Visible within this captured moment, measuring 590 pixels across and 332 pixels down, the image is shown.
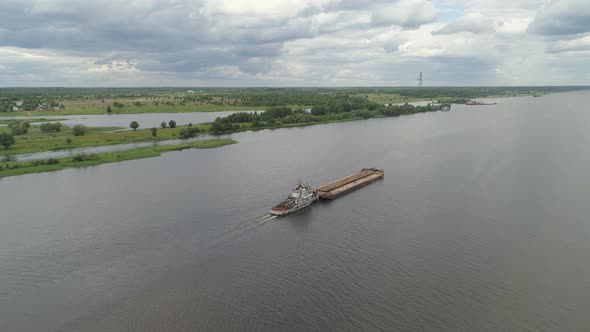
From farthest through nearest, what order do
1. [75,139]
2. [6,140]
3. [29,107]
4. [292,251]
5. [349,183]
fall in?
[29,107] → [75,139] → [6,140] → [349,183] → [292,251]

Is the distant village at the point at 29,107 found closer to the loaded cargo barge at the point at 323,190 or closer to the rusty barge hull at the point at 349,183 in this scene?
the rusty barge hull at the point at 349,183

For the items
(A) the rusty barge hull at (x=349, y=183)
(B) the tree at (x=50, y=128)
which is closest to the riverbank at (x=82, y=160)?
(A) the rusty barge hull at (x=349, y=183)

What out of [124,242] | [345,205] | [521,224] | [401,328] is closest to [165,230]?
[124,242]

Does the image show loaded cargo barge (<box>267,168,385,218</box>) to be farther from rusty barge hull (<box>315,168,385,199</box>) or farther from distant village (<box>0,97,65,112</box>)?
distant village (<box>0,97,65,112</box>)

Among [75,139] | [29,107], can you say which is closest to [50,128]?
[75,139]

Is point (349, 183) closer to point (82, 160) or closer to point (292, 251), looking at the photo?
point (292, 251)
